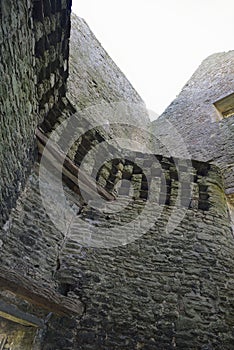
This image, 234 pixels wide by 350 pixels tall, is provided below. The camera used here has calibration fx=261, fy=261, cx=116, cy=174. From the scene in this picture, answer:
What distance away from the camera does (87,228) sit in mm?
3514

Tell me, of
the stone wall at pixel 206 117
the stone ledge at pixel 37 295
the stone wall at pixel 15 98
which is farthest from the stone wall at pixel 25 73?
the stone wall at pixel 206 117

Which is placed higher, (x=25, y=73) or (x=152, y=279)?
(x=25, y=73)

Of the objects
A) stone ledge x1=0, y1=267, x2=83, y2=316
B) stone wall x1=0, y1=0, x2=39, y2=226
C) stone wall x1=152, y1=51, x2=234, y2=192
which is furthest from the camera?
stone wall x1=152, y1=51, x2=234, y2=192

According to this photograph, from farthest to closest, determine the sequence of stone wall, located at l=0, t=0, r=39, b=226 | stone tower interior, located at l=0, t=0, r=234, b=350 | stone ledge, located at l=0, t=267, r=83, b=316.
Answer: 1. stone tower interior, located at l=0, t=0, r=234, b=350
2. stone ledge, located at l=0, t=267, r=83, b=316
3. stone wall, located at l=0, t=0, r=39, b=226

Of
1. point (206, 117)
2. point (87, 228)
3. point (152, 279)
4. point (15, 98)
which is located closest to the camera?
point (15, 98)

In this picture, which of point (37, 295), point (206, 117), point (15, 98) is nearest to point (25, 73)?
point (15, 98)

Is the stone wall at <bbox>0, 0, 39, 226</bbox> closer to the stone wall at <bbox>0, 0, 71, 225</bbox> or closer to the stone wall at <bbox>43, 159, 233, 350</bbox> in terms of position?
the stone wall at <bbox>0, 0, 71, 225</bbox>

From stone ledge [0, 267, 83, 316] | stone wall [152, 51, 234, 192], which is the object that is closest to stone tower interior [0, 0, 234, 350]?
stone ledge [0, 267, 83, 316]

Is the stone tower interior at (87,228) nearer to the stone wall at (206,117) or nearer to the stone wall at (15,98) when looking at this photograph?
the stone wall at (15,98)

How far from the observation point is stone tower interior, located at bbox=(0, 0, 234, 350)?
2340 millimetres

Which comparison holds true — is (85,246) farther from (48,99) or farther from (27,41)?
(27,41)

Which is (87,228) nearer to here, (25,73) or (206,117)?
(25,73)

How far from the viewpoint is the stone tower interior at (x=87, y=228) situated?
2340 millimetres

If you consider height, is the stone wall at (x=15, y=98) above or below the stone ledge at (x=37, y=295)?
above
